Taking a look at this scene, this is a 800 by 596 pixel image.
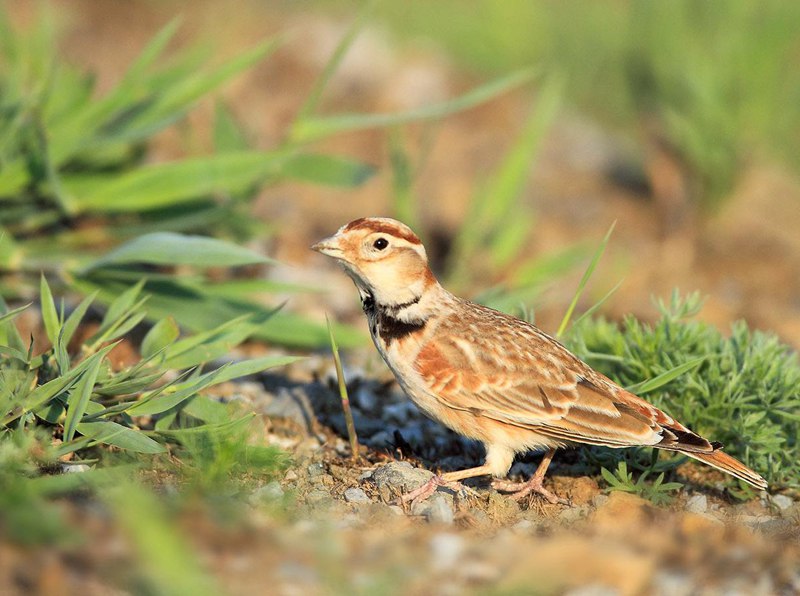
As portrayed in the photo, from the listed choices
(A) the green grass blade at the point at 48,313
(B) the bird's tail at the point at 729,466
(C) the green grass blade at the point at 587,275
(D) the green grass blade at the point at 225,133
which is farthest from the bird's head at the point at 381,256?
(D) the green grass blade at the point at 225,133

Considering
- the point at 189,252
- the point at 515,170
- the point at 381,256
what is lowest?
the point at 189,252

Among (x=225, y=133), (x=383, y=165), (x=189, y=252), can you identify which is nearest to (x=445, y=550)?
(x=189, y=252)

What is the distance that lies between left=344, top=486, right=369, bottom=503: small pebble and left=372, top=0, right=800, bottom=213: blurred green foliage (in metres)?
5.16

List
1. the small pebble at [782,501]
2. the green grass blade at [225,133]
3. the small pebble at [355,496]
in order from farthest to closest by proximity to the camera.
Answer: the green grass blade at [225,133] < the small pebble at [782,501] < the small pebble at [355,496]

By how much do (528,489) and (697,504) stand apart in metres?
0.72

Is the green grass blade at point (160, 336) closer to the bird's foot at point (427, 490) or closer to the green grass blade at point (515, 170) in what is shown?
the bird's foot at point (427, 490)

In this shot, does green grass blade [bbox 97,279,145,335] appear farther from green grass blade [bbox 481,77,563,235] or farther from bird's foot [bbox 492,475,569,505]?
green grass blade [bbox 481,77,563,235]

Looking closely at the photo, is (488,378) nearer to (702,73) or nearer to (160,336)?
(160,336)

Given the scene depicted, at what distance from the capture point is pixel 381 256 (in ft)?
15.5

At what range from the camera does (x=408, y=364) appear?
4.58 metres

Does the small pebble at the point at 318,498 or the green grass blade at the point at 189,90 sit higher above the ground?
the green grass blade at the point at 189,90

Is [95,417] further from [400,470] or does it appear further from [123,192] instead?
[123,192]

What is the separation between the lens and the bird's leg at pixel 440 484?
13.7 feet

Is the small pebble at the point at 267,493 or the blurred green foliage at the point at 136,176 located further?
the blurred green foliage at the point at 136,176
